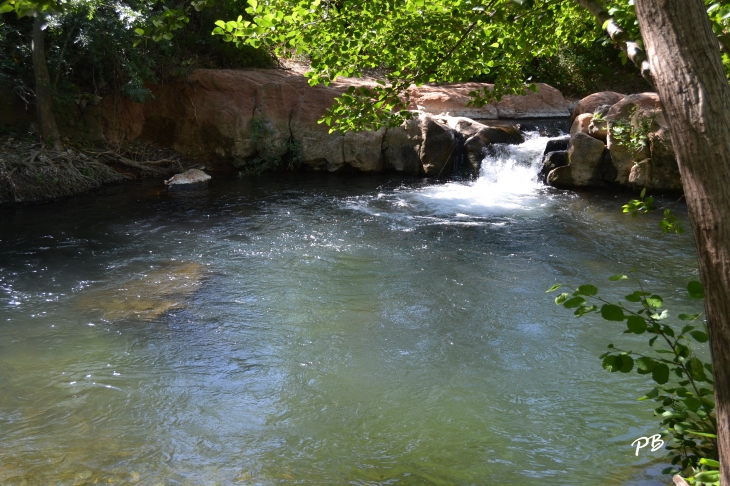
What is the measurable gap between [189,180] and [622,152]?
809 cm

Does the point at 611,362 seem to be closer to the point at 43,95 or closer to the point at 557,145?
the point at 557,145

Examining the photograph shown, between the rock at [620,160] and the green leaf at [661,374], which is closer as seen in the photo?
the green leaf at [661,374]

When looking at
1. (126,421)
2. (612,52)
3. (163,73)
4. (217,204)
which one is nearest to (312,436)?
(126,421)

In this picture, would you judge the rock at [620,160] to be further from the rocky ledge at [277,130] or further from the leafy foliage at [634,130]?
the rocky ledge at [277,130]

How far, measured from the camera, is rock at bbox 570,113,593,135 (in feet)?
39.6

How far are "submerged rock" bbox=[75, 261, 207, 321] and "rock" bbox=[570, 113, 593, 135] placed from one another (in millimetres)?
7870

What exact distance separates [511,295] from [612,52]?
14.2 m

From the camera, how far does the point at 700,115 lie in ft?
5.86

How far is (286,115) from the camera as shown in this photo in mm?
13898

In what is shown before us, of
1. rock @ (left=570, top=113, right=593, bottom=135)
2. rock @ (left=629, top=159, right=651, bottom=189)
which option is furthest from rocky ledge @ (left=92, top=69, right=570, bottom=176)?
rock @ (left=629, top=159, right=651, bottom=189)

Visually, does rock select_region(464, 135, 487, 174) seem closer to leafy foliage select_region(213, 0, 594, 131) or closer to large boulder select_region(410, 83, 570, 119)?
large boulder select_region(410, 83, 570, 119)

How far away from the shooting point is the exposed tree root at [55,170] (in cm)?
1106

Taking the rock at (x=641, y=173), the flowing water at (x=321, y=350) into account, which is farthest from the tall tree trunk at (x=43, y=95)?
the rock at (x=641, y=173)

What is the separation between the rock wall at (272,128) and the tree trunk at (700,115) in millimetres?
11140
